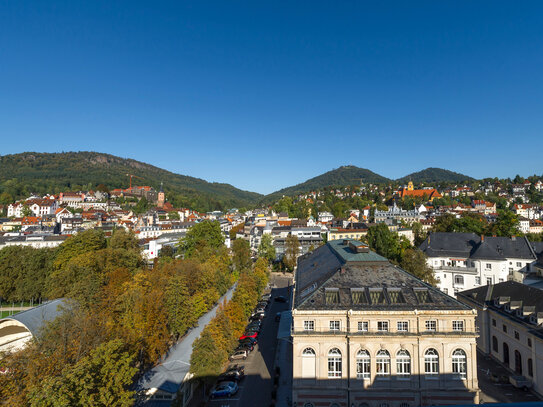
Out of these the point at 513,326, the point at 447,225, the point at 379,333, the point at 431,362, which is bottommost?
the point at 431,362

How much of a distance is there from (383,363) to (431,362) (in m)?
3.28

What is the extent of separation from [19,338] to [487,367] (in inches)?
1612

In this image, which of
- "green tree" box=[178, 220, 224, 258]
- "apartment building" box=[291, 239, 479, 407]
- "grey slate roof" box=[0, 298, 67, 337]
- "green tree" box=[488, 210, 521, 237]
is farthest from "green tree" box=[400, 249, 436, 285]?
"grey slate roof" box=[0, 298, 67, 337]

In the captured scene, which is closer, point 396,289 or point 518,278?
point 396,289

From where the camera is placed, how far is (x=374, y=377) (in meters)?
21.2

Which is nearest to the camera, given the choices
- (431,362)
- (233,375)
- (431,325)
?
(431,362)

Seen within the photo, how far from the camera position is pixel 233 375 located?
2477 centimetres

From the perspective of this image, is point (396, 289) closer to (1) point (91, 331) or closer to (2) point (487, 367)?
(2) point (487, 367)

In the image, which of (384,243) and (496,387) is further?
Answer: (384,243)

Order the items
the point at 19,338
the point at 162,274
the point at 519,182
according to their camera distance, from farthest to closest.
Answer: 1. the point at 519,182
2. the point at 162,274
3. the point at 19,338

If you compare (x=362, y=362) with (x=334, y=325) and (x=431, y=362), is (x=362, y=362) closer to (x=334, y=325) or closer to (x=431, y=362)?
(x=334, y=325)

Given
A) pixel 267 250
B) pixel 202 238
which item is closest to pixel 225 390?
pixel 202 238

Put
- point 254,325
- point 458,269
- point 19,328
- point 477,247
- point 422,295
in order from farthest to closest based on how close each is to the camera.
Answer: point 477,247 < point 458,269 < point 254,325 < point 19,328 < point 422,295

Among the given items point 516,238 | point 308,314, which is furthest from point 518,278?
point 308,314
